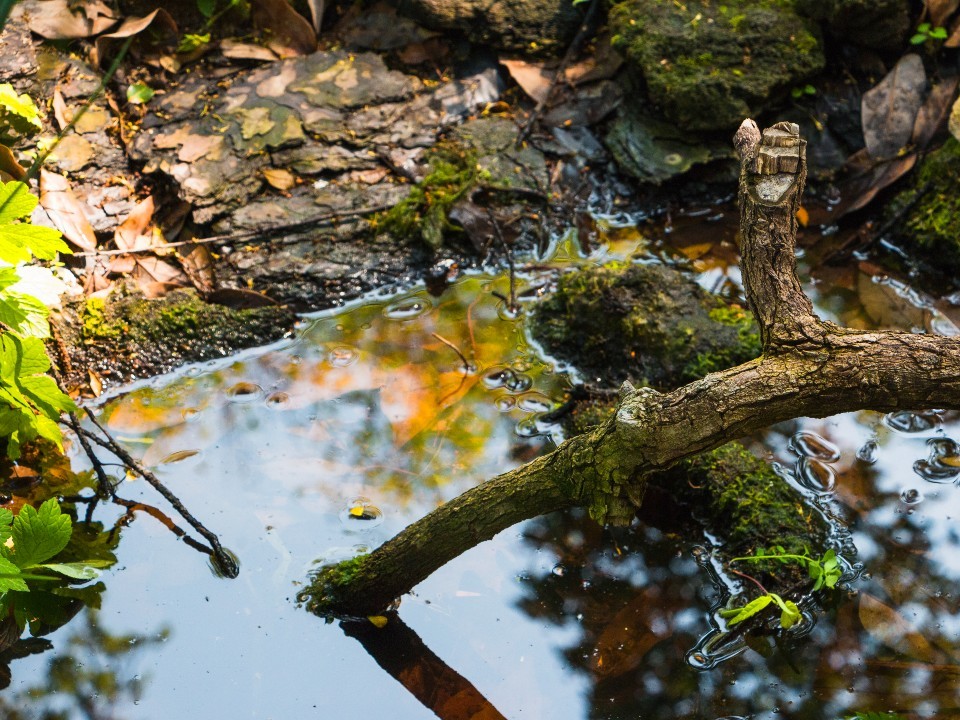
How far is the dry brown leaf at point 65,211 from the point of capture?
355 cm

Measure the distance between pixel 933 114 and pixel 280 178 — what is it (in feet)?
10.3

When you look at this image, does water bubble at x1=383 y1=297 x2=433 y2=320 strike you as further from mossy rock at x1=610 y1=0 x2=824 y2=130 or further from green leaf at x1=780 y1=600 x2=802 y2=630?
green leaf at x1=780 y1=600 x2=802 y2=630

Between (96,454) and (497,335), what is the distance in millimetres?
1581

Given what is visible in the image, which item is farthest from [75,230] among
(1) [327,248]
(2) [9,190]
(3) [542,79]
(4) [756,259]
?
(4) [756,259]

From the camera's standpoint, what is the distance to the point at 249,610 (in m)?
2.58

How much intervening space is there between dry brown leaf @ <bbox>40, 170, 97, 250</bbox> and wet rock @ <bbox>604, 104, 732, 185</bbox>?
2.45 metres

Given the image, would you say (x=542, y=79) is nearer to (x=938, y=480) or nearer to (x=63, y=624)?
(x=938, y=480)

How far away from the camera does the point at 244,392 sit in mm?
3299

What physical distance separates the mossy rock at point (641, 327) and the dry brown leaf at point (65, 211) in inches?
74.8

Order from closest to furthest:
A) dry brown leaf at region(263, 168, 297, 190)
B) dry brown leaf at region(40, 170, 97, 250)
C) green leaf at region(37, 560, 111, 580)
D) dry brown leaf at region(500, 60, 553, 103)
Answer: green leaf at region(37, 560, 111, 580)
dry brown leaf at region(40, 170, 97, 250)
dry brown leaf at region(263, 168, 297, 190)
dry brown leaf at region(500, 60, 553, 103)

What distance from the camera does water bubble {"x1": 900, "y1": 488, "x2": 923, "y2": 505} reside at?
2.89m

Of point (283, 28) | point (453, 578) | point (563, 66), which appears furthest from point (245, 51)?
point (453, 578)

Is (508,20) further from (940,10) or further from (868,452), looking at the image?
(868,452)

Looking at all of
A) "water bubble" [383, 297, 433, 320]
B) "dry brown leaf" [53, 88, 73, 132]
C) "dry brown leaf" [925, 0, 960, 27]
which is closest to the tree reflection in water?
"water bubble" [383, 297, 433, 320]
